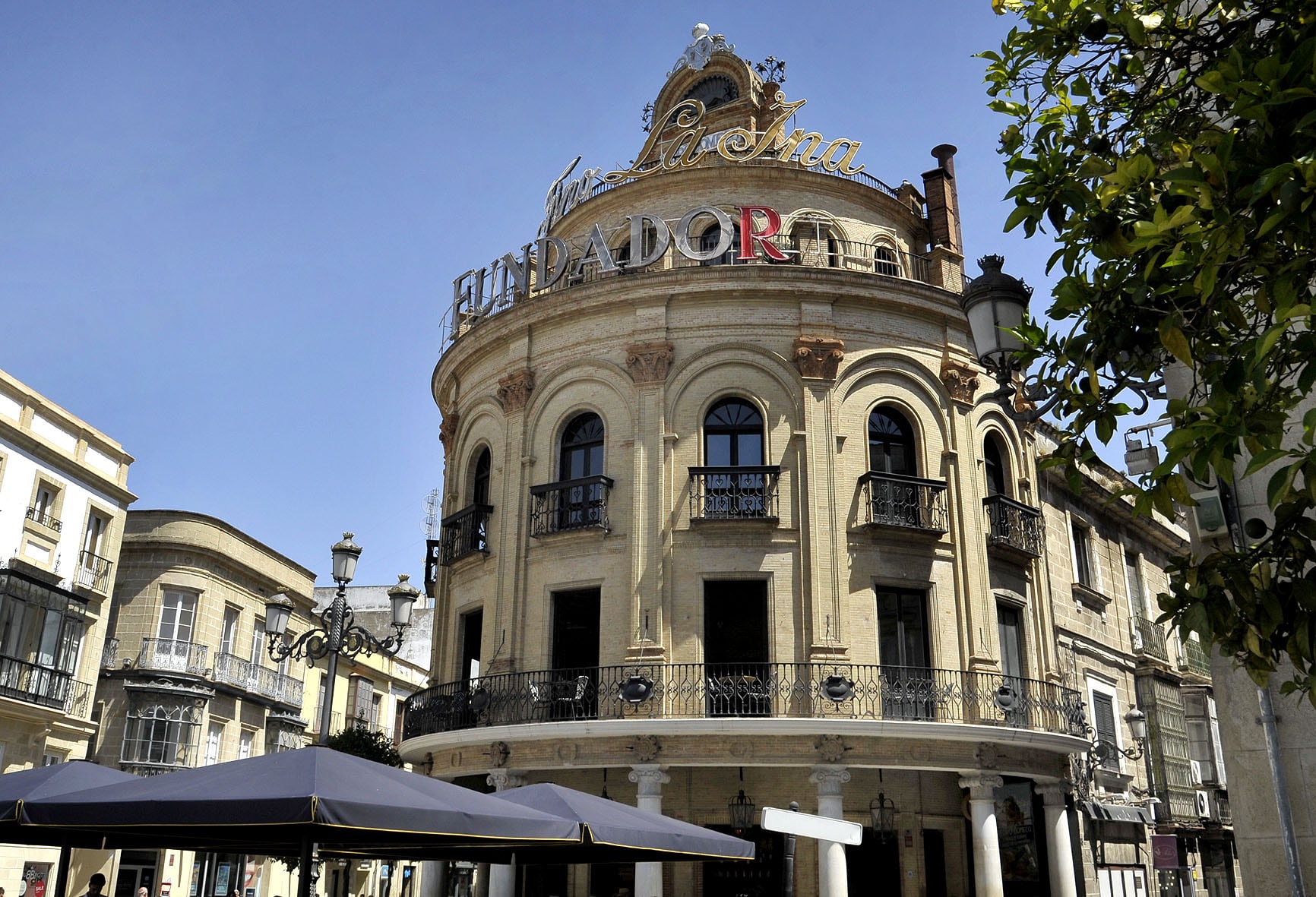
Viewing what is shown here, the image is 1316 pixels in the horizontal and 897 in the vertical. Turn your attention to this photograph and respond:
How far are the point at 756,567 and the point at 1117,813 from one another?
1004cm

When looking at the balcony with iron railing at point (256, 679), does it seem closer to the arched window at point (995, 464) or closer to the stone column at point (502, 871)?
the stone column at point (502, 871)

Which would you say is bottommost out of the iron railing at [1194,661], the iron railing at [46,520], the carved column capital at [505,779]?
the carved column capital at [505,779]

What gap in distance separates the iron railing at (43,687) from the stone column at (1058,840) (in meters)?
22.9

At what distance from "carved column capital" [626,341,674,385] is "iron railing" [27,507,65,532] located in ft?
53.6

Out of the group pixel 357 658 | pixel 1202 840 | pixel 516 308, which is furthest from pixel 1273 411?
pixel 357 658

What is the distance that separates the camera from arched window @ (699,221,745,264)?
880 inches

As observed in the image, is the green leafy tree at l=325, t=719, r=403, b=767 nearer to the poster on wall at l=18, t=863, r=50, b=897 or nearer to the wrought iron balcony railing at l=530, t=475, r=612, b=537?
the poster on wall at l=18, t=863, r=50, b=897

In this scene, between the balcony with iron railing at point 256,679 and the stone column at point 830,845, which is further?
the balcony with iron railing at point 256,679

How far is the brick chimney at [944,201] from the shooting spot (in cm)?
2544

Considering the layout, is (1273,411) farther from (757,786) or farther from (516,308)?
(516,308)

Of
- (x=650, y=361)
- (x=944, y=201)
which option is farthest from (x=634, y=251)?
(x=944, y=201)

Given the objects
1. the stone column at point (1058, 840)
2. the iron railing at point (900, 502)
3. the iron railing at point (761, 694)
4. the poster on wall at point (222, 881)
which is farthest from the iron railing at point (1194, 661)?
the poster on wall at point (222, 881)

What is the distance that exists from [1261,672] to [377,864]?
48.2m

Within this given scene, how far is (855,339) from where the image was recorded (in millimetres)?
22172
